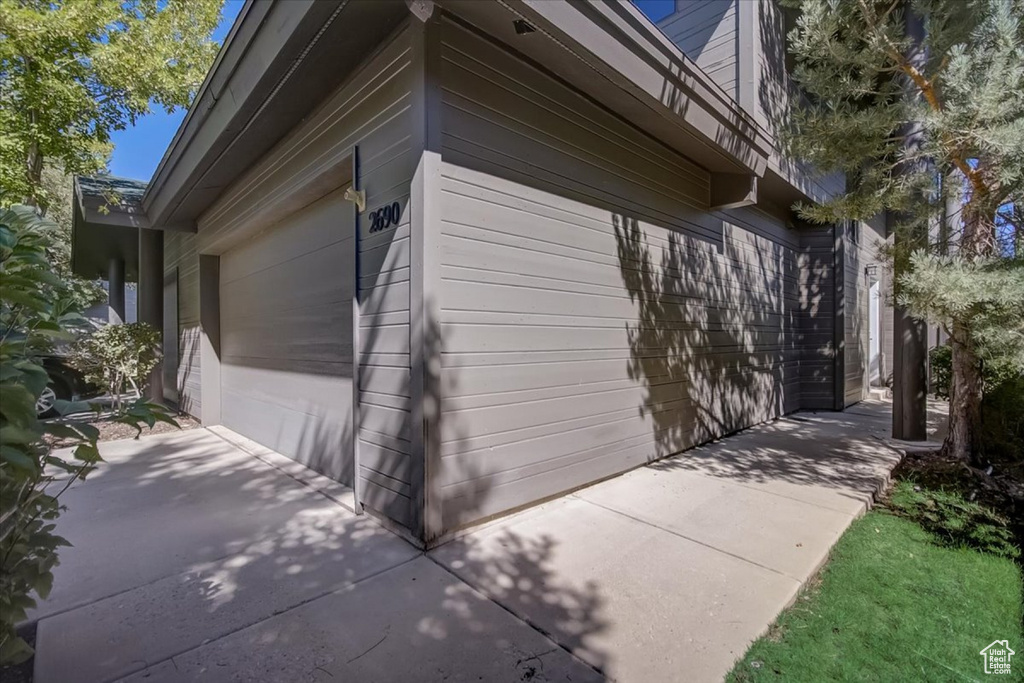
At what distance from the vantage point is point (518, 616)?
2129mm

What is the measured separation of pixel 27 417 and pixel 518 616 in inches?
73.7

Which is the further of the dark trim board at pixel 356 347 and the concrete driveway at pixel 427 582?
the dark trim board at pixel 356 347

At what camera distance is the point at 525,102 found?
3.24 m

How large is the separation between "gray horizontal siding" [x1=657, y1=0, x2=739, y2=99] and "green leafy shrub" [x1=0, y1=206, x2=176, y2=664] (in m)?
6.35

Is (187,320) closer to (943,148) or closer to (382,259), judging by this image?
(382,259)

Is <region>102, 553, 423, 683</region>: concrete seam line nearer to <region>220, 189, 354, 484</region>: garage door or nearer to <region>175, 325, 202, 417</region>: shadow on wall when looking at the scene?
<region>220, 189, 354, 484</region>: garage door

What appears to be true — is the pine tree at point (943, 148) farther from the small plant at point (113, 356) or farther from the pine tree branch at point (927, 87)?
the small plant at point (113, 356)

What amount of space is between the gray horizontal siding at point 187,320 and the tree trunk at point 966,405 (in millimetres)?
8716

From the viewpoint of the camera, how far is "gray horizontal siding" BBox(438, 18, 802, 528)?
9.43ft

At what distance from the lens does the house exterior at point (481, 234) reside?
2.79 metres

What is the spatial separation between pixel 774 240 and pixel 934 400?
494cm

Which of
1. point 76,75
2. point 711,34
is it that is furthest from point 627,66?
point 76,75

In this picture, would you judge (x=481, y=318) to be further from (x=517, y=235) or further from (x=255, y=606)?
(x=255, y=606)

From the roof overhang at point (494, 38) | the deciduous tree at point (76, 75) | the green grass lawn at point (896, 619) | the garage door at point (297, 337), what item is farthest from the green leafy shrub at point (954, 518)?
the deciduous tree at point (76, 75)
